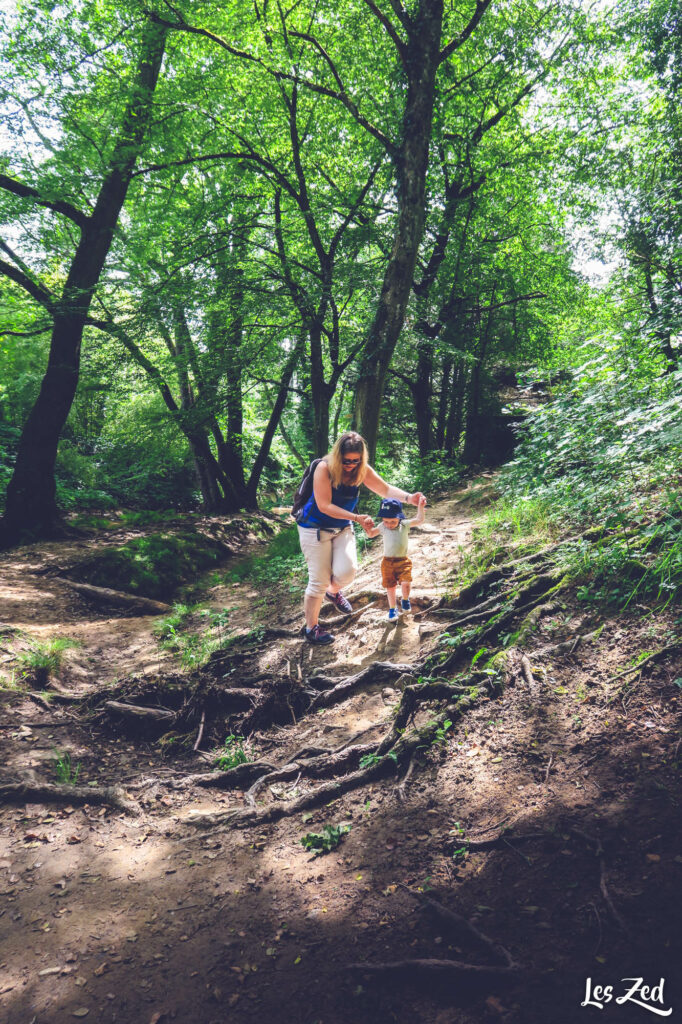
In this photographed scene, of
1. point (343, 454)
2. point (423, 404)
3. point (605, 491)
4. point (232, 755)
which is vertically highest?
point (423, 404)

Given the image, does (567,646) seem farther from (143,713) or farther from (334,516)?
(143,713)

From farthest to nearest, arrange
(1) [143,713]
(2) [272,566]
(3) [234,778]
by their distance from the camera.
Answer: (2) [272,566]
(1) [143,713]
(3) [234,778]

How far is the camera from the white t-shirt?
4.71 meters

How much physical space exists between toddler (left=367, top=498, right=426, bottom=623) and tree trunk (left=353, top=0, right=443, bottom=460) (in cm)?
242

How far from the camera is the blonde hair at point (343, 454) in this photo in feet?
14.4

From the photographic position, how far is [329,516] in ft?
15.3

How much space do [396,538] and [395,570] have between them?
0.34 m

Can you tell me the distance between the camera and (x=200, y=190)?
11.8 metres

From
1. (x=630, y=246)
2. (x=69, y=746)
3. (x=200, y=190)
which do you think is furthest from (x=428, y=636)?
(x=200, y=190)

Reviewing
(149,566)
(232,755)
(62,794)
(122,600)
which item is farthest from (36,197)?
(232,755)

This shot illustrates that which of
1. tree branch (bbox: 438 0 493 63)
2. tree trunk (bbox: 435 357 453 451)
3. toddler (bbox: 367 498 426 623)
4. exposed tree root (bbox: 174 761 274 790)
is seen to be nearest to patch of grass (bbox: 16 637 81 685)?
exposed tree root (bbox: 174 761 274 790)

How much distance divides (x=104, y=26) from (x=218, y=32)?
236 centimetres

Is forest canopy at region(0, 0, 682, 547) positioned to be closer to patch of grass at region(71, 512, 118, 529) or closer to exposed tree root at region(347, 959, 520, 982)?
patch of grass at region(71, 512, 118, 529)

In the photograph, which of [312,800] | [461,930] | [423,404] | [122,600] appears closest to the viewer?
[461,930]
